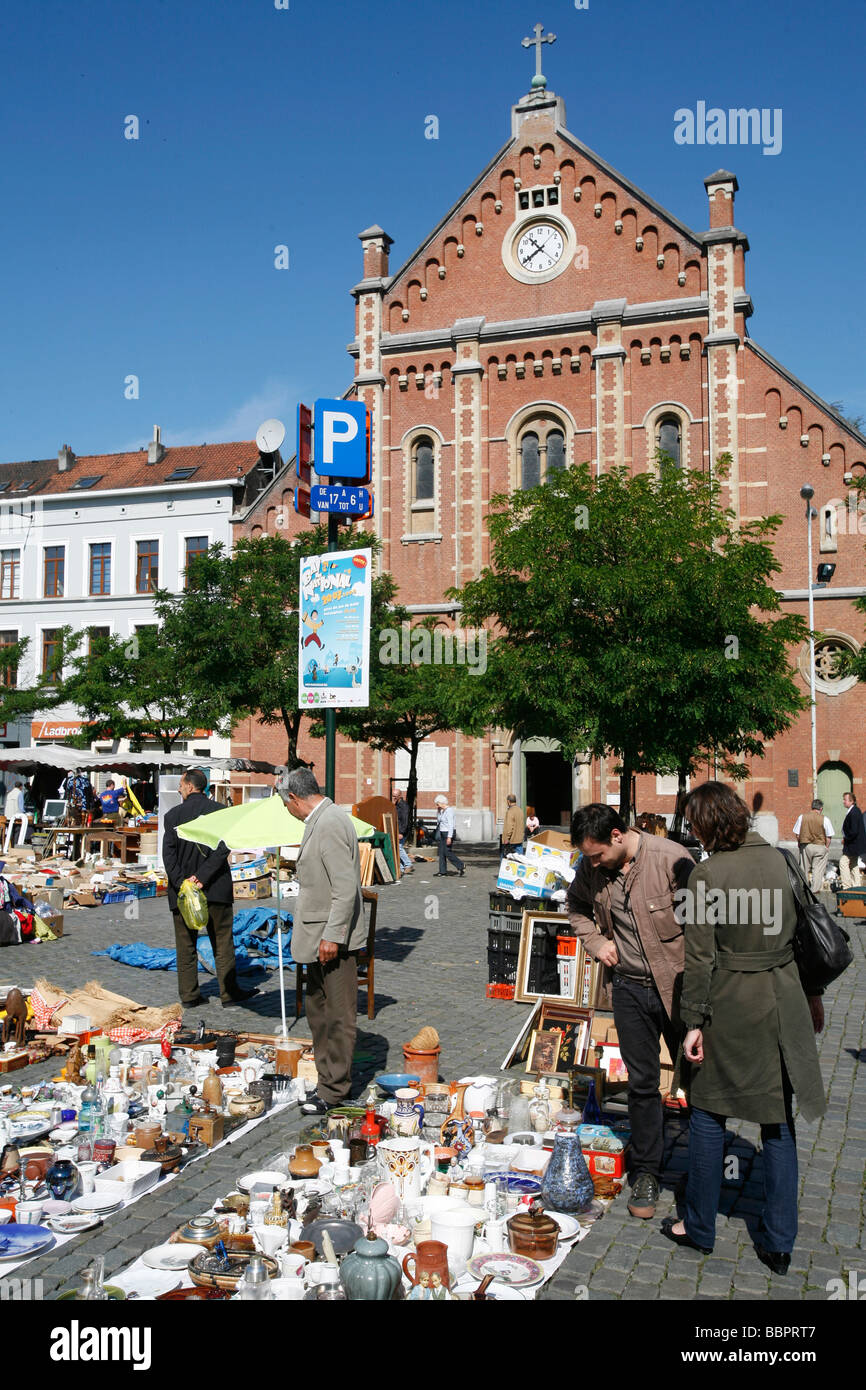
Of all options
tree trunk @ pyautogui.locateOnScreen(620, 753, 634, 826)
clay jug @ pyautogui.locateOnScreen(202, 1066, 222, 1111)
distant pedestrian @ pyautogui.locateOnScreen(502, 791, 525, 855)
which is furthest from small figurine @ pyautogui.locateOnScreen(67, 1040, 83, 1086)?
distant pedestrian @ pyautogui.locateOnScreen(502, 791, 525, 855)

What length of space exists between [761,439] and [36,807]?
2399 centimetres

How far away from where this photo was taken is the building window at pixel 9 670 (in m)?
38.0

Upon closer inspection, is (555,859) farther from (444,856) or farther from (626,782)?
(444,856)

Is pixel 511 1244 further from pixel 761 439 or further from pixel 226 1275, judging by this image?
pixel 761 439

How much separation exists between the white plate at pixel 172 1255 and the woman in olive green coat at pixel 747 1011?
2.19m

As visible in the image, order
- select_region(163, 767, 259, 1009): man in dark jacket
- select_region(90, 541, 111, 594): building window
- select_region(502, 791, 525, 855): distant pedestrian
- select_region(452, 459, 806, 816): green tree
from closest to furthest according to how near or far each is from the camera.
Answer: select_region(163, 767, 259, 1009): man in dark jacket → select_region(452, 459, 806, 816): green tree → select_region(502, 791, 525, 855): distant pedestrian → select_region(90, 541, 111, 594): building window

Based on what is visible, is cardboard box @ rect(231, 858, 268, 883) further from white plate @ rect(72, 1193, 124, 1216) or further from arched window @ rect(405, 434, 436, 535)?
arched window @ rect(405, 434, 436, 535)

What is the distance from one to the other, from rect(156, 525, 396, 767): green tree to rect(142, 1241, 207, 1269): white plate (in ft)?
65.8

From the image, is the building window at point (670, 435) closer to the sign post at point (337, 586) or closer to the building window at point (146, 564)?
the building window at point (146, 564)

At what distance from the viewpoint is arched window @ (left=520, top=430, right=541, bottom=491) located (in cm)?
3089

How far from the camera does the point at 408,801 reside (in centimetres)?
2820

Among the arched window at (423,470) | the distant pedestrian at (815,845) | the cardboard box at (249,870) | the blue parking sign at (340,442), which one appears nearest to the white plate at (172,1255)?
the blue parking sign at (340,442)

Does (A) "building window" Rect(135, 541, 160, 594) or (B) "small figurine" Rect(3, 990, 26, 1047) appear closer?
(B) "small figurine" Rect(3, 990, 26, 1047)
